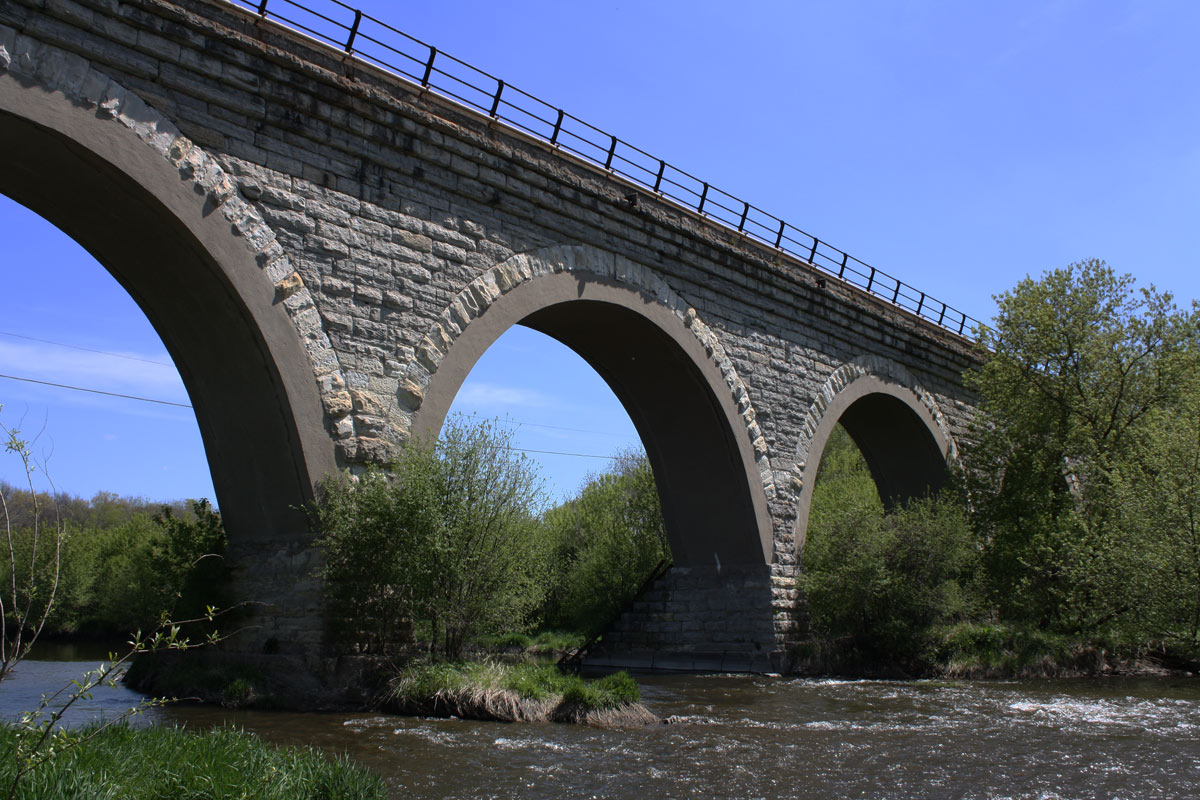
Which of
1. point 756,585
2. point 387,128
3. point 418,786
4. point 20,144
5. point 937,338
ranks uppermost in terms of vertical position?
point 937,338

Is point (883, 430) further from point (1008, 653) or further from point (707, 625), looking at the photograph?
point (707, 625)

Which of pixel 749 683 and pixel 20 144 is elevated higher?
pixel 20 144

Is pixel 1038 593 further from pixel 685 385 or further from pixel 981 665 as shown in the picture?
pixel 685 385

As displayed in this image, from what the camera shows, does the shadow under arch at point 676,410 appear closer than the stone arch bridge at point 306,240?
No

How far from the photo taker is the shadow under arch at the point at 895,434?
2114 centimetres

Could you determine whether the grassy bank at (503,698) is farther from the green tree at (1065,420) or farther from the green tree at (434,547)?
the green tree at (1065,420)

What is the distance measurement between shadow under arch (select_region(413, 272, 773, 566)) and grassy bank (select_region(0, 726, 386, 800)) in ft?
30.7

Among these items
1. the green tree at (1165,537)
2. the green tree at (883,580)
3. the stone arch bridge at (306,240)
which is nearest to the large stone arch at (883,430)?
the green tree at (883,580)

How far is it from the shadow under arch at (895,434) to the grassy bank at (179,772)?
15455 millimetres

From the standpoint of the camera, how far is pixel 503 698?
10664 millimetres

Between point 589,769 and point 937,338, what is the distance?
17881 mm

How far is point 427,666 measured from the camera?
11031 millimetres

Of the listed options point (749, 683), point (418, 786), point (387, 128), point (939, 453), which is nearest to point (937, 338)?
point (939, 453)

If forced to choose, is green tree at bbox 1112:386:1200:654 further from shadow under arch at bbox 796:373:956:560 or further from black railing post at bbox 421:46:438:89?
black railing post at bbox 421:46:438:89
